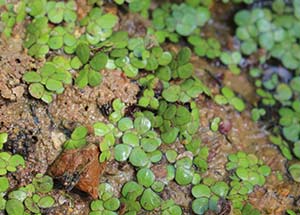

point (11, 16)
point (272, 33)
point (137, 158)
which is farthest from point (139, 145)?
point (272, 33)

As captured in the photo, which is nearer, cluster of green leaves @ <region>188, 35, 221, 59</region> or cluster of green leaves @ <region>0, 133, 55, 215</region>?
cluster of green leaves @ <region>0, 133, 55, 215</region>

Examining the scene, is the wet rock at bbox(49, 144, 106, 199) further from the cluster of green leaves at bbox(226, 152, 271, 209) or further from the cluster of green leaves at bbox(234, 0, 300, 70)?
the cluster of green leaves at bbox(234, 0, 300, 70)

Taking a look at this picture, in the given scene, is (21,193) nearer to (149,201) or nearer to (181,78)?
(149,201)

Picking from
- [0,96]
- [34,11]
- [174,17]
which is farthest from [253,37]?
[0,96]

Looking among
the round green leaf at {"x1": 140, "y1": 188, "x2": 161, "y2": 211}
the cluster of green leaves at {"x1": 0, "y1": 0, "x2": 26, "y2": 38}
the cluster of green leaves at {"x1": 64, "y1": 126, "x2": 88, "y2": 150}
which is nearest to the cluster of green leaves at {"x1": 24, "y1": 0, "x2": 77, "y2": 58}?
the cluster of green leaves at {"x1": 0, "y1": 0, "x2": 26, "y2": 38}

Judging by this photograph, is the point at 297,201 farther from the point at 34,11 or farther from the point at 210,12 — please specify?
the point at 34,11
